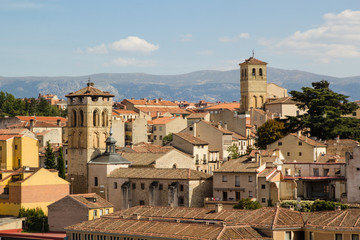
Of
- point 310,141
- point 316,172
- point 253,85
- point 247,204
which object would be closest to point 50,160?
point 310,141

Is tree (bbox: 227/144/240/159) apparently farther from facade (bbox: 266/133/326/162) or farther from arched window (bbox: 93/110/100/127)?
arched window (bbox: 93/110/100/127)

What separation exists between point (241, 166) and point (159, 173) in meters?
8.61

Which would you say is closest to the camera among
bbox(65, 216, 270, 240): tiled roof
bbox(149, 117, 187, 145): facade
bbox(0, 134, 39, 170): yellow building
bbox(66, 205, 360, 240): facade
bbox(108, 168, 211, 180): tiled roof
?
bbox(65, 216, 270, 240): tiled roof

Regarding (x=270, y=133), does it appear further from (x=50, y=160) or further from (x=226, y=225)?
(x=226, y=225)

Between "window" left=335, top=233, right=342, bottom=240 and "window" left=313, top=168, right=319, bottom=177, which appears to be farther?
"window" left=313, top=168, right=319, bottom=177

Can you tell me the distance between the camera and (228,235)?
5334 centimetres

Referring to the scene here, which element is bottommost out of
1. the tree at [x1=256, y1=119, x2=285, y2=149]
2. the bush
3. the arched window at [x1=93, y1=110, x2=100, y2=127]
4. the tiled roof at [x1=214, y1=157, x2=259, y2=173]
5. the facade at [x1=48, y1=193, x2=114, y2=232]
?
the bush

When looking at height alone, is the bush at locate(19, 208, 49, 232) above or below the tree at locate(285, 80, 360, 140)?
below

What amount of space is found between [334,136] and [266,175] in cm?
2464

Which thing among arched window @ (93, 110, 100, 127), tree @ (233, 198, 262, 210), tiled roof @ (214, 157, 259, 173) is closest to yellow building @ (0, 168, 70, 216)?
arched window @ (93, 110, 100, 127)

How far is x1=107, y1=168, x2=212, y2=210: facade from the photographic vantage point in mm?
74875

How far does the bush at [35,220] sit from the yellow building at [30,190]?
1242 mm

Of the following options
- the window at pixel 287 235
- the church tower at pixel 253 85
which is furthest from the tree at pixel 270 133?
the window at pixel 287 235

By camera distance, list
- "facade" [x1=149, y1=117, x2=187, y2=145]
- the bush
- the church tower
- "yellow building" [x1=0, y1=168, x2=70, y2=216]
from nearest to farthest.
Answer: the bush < "yellow building" [x1=0, y1=168, x2=70, y2=216] < "facade" [x1=149, y1=117, x2=187, y2=145] < the church tower
